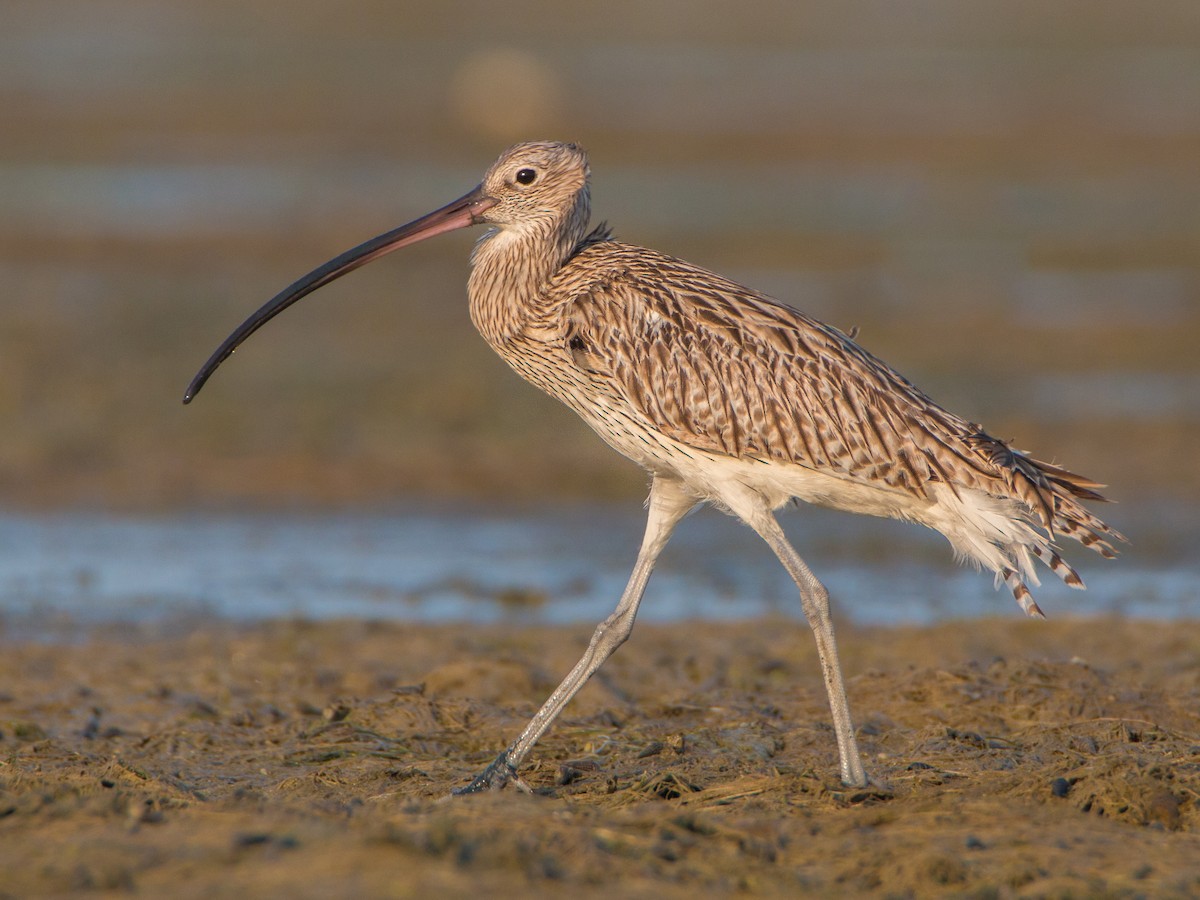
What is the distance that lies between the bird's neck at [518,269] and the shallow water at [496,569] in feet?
10.5

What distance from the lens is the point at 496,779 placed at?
261 inches

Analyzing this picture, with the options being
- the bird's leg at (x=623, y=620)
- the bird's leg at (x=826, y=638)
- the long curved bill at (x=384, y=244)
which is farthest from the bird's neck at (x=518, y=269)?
the bird's leg at (x=826, y=638)

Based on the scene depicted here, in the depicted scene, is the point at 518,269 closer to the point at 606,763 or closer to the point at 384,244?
the point at 384,244

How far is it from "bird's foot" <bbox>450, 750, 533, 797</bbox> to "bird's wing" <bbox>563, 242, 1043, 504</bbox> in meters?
1.36

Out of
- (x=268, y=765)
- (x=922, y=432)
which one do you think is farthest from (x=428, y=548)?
(x=922, y=432)

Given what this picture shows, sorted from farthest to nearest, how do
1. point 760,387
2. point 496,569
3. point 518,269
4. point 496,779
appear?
point 496,569, point 518,269, point 760,387, point 496,779

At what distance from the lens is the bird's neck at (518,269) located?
23.3 ft

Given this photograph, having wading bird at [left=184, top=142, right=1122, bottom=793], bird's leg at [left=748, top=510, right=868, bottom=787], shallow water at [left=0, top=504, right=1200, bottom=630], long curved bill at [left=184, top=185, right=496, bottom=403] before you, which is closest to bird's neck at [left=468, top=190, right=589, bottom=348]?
wading bird at [left=184, top=142, right=1122, bottom=793]

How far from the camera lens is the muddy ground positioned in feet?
16.7

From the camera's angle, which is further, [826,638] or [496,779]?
[826,638]

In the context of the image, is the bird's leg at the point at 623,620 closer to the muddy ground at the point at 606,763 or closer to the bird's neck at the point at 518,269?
the muddy ground at the point at 606,763

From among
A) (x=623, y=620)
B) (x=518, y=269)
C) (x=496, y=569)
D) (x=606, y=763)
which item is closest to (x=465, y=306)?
(x=496, y=569)

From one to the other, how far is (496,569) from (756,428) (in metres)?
4.73

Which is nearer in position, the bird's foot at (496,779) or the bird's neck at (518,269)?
the bird's foot at (496,779)
